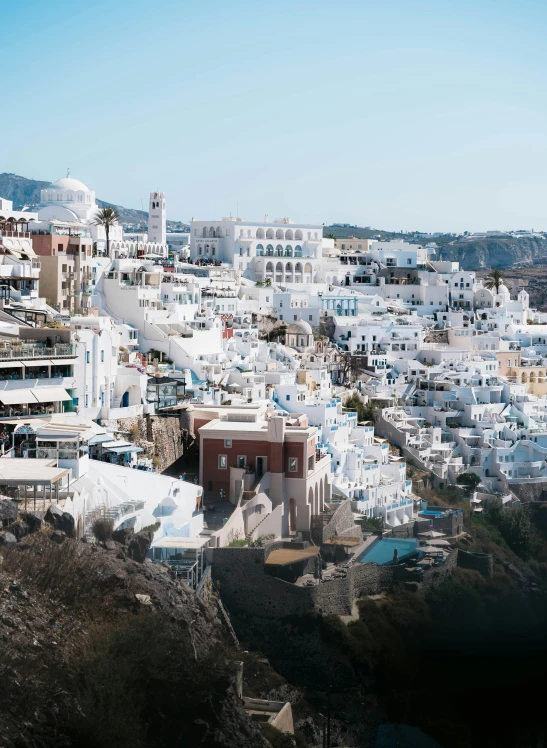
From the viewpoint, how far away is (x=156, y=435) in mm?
23312

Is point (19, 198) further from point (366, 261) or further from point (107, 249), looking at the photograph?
point (107, 249)

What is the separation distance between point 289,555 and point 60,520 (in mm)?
4420

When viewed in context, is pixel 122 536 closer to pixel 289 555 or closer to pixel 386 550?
pixel 289 555

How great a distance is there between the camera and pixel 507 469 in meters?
31.7

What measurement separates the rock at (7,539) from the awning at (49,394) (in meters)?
5.66

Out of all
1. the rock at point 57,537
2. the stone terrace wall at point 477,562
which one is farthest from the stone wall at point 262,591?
the stone terrace wall at point 477,562

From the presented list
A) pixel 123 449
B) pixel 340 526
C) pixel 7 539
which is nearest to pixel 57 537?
pixel 7 539

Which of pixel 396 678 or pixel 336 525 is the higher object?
pixel 336 525

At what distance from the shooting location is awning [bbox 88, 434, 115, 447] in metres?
21.0

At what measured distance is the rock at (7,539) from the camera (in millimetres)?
16141

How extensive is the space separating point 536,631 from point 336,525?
392 cm

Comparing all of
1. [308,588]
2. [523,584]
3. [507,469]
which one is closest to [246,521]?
[308,588]

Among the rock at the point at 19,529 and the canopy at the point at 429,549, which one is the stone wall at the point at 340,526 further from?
the rock at the point at 19,529

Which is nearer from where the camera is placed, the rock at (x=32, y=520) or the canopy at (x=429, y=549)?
the rock at (x=32, y=520)
